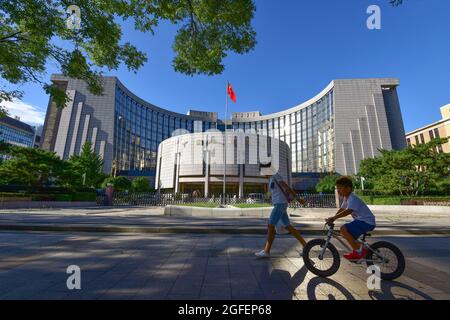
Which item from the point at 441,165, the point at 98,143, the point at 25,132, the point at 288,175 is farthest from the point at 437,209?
the point at 25,132

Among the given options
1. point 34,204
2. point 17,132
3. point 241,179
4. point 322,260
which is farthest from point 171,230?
point 17,132

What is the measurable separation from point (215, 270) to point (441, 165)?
108ft

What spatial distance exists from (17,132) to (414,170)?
157562 millimetres

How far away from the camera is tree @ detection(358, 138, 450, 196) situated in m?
25.9

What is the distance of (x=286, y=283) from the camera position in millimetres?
3250

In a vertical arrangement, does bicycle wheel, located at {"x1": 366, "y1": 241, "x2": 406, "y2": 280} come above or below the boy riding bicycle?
below

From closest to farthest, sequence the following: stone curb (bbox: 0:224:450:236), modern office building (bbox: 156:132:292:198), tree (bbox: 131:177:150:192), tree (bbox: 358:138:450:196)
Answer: stone curb (bbox: 0:224:450:236) < tree (bbox: 358:138:450:196) < tree (bbox: 131:177:150:192) < modern office building (bbox: 156:132:292:198)

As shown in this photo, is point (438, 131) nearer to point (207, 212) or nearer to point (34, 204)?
point (207, 212)

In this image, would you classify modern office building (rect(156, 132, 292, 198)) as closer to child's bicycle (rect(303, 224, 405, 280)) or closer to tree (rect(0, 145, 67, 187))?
tree (rect(0, 145, 67, 187))

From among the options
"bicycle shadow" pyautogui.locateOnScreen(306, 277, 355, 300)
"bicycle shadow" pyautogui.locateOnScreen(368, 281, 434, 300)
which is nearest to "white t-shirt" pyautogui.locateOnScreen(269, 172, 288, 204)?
"bicycle shadow" pyautogui.locateOnScreen(306, 277, 355, 300)

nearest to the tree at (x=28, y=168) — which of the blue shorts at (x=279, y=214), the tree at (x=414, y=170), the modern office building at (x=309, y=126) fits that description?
the blue shorts at (x=279, y=214)

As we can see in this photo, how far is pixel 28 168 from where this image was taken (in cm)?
→ 2648

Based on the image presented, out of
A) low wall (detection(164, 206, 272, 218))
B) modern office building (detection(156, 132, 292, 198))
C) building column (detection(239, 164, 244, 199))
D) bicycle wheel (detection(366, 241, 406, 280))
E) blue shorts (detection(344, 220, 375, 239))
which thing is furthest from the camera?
modern office building (detection(156, 132, 292, 198))

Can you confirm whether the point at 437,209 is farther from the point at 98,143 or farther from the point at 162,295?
the point at 98,143
